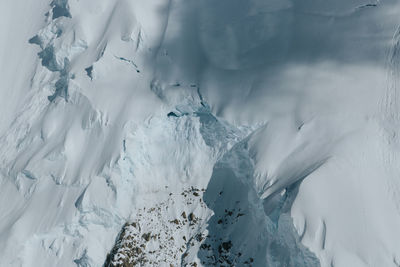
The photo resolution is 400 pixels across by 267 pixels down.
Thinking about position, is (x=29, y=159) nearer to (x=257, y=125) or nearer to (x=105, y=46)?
Result: (x=105, y=46)

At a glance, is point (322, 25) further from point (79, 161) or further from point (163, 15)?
point (79, 161)

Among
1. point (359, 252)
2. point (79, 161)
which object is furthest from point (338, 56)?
point (79, 161)

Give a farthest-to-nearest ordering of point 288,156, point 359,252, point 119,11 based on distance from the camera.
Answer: point 119,11 → point 288,156 → point 359,252

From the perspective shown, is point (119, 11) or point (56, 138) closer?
point (56, 138)

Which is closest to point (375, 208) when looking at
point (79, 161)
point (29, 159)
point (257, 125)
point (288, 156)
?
point (288, 156)

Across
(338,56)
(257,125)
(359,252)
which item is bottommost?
(359,252)

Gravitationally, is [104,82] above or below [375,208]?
above

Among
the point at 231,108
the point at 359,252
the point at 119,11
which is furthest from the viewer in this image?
the point at 119,11
